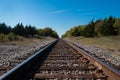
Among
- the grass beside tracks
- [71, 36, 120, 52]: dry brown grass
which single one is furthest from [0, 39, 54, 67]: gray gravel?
[71, 36, 120, 52]: dry brown grass

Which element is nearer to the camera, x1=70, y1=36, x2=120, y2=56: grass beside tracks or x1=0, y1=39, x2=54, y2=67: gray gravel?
x1=0, y1=39, x2=54, y2=67: gray gravel

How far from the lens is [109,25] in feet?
193

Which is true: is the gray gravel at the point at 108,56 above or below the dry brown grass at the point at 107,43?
below

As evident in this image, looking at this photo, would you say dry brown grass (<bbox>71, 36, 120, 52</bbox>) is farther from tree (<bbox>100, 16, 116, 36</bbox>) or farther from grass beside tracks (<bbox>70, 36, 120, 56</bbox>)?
tree (<bbox>100, 16, 116, 36</bbox>)

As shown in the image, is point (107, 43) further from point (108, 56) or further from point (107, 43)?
point (108, 56)

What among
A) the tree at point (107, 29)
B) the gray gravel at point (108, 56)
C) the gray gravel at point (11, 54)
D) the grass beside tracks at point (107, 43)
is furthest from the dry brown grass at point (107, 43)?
the tree at point (107, 29)

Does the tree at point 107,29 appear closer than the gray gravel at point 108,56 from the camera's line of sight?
No

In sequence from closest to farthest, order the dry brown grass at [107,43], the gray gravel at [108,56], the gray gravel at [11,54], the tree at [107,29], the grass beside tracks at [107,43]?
the gray gravel at [11,54]
the gray gravel at [108,56]
the grass beside tracks at [107,43]
the dry brown grass at [107,43]
the tree at [107,29]

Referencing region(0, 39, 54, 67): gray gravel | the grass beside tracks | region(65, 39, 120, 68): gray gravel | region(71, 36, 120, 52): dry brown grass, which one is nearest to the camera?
region(0, 39, 54, 67): gray gravel

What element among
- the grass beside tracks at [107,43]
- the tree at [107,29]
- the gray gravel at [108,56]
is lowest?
the gray gravel at [108,56]

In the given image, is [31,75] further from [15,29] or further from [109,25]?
[15,29]

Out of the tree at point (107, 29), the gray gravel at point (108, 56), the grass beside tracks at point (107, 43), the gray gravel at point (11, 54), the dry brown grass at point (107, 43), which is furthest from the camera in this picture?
the tree at point (107, 29)

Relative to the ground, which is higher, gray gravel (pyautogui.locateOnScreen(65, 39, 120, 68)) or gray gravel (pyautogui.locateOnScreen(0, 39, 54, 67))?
gray gravel (pyautogui.locateOnScreen(0, 39, 54, 67))

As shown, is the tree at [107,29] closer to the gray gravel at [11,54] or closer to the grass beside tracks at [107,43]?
the grass beside tracks at [107,43]
